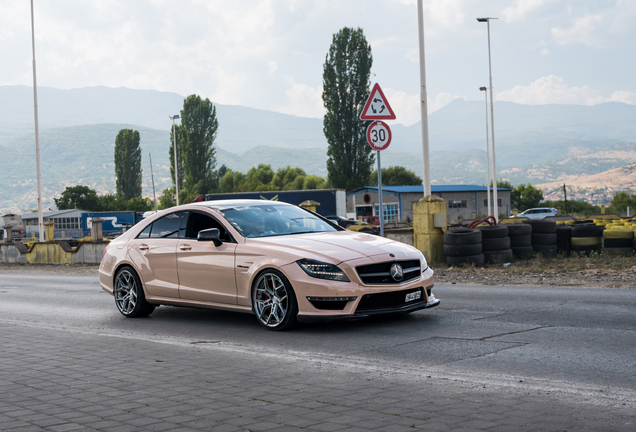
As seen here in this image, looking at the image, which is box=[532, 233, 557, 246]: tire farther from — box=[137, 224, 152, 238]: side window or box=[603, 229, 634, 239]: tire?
box=[137, 224, 152, 238]: side window

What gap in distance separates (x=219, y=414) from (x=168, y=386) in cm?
97

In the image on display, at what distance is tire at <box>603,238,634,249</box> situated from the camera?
47.5 ft

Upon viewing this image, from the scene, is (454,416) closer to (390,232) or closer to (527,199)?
(390,232)

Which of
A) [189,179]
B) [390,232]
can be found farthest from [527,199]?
[390,232]

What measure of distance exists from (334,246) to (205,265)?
180cm

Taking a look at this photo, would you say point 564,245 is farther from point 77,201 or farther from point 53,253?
point 77,201

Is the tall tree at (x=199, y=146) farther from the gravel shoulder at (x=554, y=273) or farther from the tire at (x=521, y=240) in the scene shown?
the gravel shoulder at (x=554, y=273)

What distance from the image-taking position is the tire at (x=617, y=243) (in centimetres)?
1449

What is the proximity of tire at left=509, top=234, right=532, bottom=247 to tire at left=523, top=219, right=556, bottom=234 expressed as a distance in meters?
0.32

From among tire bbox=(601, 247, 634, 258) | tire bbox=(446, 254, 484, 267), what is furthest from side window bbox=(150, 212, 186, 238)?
tire bbox=(601, 247, 634, 258)

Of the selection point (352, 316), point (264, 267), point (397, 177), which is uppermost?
point (397, 177)

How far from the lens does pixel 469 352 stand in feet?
20.0

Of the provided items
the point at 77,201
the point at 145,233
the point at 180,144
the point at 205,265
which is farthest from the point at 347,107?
the point at 205,265

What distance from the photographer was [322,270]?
23.6 feet
